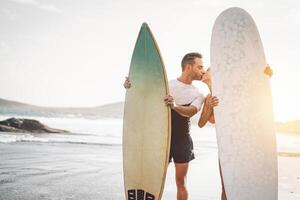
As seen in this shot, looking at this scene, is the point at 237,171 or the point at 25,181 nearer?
the point at 237,171

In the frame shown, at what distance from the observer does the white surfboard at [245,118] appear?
A: 3.72 m

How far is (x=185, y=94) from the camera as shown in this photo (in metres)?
3.74

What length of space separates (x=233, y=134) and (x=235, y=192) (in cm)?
58

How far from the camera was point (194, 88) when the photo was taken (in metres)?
3.81

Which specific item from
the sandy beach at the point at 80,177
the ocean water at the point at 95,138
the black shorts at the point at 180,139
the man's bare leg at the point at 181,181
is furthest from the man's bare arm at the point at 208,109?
the ocean water at the point at 95,138

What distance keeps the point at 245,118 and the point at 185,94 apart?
2.16 feet

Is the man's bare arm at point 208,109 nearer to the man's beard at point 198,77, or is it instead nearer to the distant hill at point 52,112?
the man's beard at point 198,77

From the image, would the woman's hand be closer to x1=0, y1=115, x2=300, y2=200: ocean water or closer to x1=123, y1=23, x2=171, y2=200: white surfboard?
x1=123, y1=23, x2=171, y2=200: white surfboard

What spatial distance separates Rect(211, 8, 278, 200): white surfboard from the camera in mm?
3725

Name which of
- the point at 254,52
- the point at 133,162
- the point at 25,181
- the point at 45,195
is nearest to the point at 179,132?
the point at 133,162

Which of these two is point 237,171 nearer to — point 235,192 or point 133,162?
point 235,192

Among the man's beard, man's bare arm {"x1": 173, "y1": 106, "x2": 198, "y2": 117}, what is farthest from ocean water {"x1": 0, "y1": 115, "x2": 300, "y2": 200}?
the man's beard

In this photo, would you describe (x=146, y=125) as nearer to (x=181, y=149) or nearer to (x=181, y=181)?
(x=181, y=149)

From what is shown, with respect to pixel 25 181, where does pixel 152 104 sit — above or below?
above
